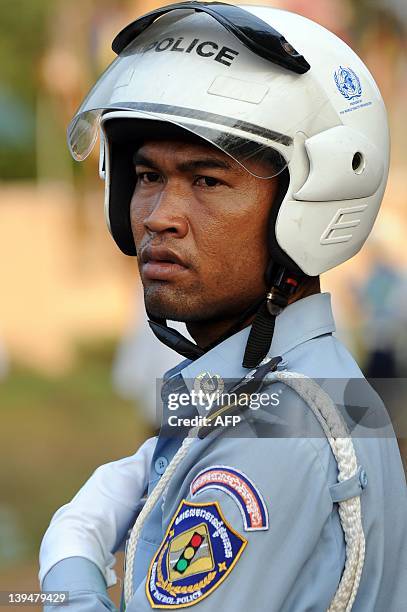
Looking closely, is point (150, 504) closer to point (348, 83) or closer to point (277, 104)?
point (277, 104)

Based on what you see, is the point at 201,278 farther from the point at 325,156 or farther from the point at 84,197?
the point at 84,197

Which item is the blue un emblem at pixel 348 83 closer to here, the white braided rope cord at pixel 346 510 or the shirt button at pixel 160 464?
the white braided rope cord at pixel 346 510

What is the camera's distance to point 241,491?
1.83 m

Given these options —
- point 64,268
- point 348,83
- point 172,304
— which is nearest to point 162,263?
point 172,304

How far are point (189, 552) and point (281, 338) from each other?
20.1 inches

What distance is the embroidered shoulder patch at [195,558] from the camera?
5.95 feet

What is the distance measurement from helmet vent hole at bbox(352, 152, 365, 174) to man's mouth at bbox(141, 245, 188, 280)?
43 centimetres

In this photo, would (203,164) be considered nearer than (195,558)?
No

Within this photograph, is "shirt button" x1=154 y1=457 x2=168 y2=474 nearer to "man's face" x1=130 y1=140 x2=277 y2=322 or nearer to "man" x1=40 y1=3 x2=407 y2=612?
"man" x1=40 y1=3 x2=407 y2=612

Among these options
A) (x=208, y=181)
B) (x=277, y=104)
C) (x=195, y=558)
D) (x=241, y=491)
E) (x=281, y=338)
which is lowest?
(x=195, y=558)

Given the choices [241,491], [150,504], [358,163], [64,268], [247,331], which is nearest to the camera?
[241,491]

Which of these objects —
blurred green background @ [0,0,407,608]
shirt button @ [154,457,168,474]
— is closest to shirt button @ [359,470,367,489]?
shirt button @ [154,457,168,474]

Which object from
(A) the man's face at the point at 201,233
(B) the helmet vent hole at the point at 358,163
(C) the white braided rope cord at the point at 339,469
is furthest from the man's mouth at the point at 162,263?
(B) the helmet vent hole at the point at 358,163

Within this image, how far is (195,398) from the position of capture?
2.22m
